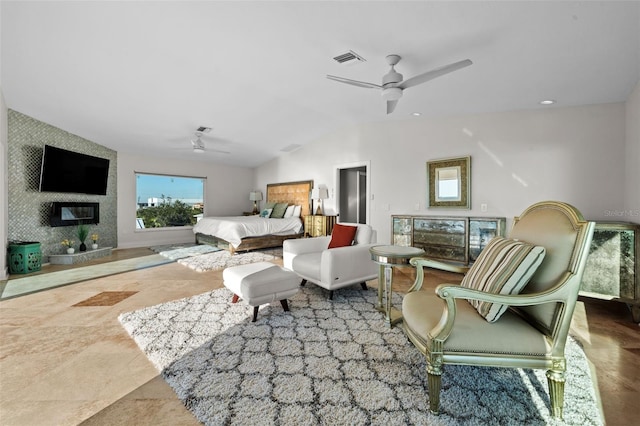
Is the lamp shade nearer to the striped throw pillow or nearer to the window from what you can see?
the window

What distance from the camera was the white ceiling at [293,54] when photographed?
2244mm

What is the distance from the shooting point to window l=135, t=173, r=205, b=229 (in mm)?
7145

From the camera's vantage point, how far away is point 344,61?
3029 millimetres

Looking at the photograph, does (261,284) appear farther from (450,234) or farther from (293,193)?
(293,193)

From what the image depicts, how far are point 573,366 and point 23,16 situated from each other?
206 inches

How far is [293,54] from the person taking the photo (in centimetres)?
301

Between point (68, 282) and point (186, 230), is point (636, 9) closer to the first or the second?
point (68, 282)

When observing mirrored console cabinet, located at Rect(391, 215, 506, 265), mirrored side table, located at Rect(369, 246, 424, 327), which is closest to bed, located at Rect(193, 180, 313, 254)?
mirrored console cabinet, located at Rect(391, 215, 506, 265)

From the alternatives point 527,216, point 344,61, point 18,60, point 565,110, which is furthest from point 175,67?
point 565,110

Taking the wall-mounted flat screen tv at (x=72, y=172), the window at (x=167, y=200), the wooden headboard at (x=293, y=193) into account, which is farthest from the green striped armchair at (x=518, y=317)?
the window at (x=167, y=200)

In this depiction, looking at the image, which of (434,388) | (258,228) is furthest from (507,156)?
(258,228)

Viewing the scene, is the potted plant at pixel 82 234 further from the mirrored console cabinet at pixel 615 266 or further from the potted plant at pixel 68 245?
the mirrored console cabinet at pixel 615 266

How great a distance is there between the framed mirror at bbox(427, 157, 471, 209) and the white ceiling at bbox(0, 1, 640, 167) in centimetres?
84

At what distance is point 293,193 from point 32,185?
5047 millimetres
